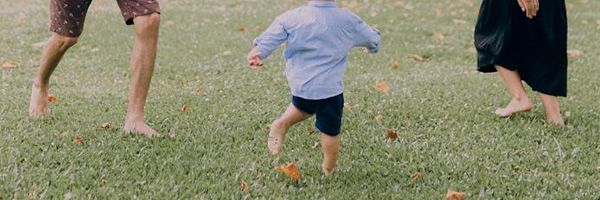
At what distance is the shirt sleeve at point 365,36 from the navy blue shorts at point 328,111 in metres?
0.26

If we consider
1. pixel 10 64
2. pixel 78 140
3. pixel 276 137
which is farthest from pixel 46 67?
pixel 10 64

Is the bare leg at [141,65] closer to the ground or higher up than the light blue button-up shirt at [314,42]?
closer to the ground

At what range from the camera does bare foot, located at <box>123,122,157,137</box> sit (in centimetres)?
437

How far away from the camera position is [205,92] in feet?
19.6

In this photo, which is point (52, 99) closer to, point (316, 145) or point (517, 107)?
point (316, 145)

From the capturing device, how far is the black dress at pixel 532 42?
16.2 feet

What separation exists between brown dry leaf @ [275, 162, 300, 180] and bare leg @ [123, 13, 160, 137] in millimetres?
911

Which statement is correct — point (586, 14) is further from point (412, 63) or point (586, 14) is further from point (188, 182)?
point (188, 182)

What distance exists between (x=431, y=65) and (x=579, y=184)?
3.95m

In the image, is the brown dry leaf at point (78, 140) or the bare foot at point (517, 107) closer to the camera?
the brown dry leaf at point (78, 140)

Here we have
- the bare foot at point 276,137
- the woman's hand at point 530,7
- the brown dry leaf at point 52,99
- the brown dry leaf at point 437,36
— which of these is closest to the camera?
the bare foot at point 276,137

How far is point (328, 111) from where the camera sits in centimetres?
357

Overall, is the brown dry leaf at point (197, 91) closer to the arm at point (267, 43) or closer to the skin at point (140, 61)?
the skin at point (140, 61)

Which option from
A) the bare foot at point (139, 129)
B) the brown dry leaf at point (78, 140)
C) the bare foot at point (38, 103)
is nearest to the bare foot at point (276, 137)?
the bare foot at point (139, 129)
